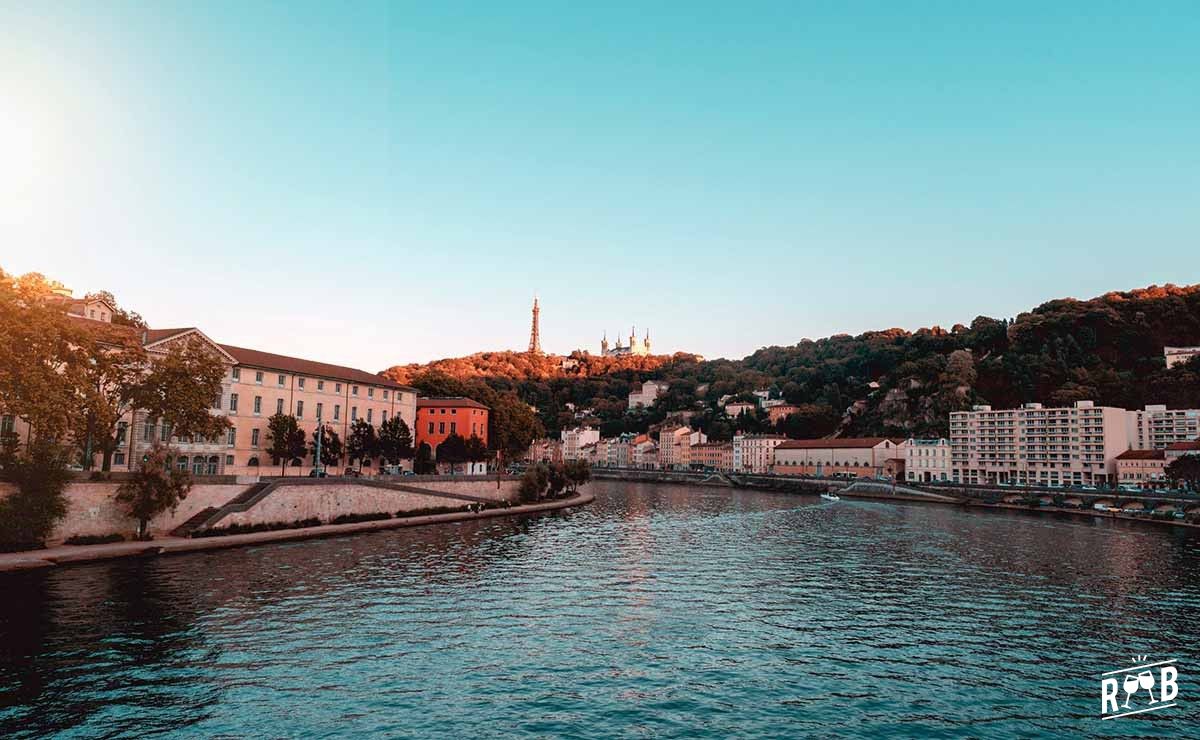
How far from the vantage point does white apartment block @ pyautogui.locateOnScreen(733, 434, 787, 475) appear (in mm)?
175000

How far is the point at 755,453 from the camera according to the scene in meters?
177

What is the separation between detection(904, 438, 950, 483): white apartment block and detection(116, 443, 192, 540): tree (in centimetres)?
13536

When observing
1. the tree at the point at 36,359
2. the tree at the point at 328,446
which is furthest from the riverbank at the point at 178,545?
the tree at the point at 328,446

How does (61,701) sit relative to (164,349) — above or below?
below

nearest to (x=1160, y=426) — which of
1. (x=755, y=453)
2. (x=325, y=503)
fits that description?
(x=755, y=453)

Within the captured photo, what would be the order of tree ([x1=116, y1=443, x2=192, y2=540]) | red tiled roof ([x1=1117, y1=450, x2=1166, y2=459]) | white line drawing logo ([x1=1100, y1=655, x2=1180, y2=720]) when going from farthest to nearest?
red tiled roof ([x1=1117, y1=450, x2=1166, y2=459]), tree ([x1=116, y1=443, x2=192, y2=540]), white line drawing logo ([x1=1100, y1=655, x2=1180, y2=720])

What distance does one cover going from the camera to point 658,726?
18.2 metres

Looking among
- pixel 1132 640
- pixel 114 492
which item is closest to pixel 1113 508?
pixel 1132 640

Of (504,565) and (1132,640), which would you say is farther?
(504,565)

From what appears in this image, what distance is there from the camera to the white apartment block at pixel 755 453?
175000 mm

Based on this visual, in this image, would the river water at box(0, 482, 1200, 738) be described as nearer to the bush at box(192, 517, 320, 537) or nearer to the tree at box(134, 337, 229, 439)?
the bush at box(192, 517, 320, 537)

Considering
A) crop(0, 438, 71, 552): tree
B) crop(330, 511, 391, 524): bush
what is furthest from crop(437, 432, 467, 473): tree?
crop(0, 438, 71, 552): tree

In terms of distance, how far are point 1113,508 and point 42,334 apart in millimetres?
109407

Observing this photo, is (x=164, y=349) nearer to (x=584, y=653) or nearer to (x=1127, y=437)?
(x=584, y=653)
